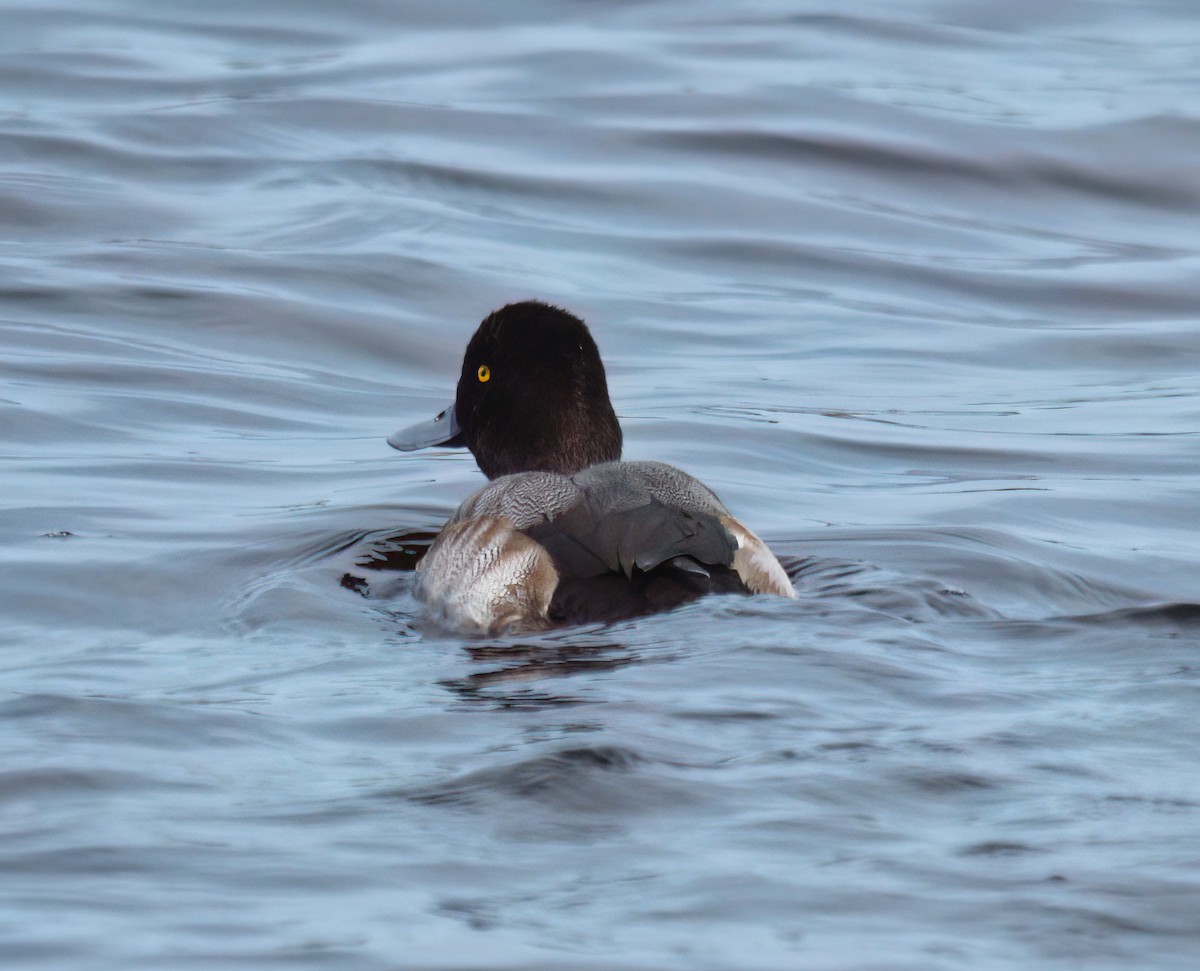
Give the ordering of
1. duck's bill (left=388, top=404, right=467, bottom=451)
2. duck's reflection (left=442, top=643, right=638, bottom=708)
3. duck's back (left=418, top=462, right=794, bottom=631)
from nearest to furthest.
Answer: duck's reflection (left=442, top=643, right=638, bottom=708) < duck's back (left=418, top=462, right=794, bottom=631) < duck's bill (left=388, top=404, right=467, bottom=451)

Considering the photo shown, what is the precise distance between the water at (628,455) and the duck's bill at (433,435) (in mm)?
361

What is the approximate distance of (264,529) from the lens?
813 centimetres

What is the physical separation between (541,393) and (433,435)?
0.97m

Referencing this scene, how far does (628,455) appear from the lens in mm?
9625

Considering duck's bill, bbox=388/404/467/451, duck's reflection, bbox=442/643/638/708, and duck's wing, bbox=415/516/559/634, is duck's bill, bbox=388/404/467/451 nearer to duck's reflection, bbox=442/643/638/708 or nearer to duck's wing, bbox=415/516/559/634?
duck's wing, bbox=415/516/559/634

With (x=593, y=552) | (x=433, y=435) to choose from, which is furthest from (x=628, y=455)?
(x=593, y=552)

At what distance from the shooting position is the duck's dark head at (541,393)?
748 centimetres

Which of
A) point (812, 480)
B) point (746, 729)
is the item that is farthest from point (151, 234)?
point (746, 729)

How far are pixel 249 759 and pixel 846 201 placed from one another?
38.8 feet

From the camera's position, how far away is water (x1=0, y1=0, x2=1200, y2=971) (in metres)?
4.06

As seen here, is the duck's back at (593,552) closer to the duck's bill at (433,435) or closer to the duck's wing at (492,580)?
the duck's wing at (492,580)

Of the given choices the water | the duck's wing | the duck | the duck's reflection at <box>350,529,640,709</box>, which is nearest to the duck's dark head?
the duck

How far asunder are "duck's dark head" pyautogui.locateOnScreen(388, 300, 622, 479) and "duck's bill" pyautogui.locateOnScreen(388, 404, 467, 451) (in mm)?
403

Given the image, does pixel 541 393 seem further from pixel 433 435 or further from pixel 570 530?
pixel 570 530
